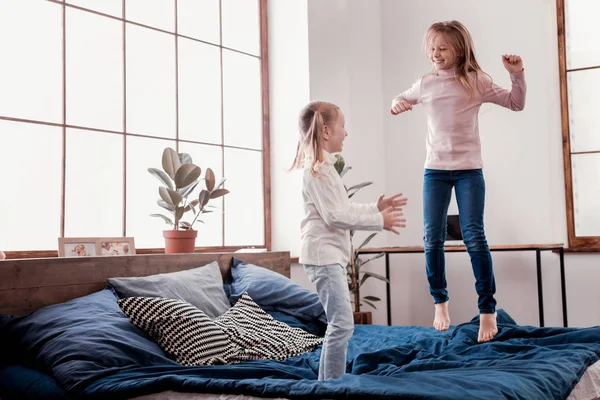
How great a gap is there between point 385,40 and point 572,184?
1.72 meters

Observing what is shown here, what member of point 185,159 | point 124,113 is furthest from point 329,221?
point 124,113

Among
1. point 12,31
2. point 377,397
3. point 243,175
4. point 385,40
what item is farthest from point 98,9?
point 377,397

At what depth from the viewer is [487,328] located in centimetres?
250

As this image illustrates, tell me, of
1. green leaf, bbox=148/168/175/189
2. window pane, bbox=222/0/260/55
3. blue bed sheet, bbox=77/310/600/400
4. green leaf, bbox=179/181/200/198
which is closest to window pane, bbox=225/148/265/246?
window pane, bbox=222/0/260/55

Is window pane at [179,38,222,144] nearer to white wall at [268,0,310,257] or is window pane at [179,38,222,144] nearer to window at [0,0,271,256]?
window at [0,0,271,256]

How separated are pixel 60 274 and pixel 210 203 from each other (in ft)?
4.93

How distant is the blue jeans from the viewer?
8.02 ft

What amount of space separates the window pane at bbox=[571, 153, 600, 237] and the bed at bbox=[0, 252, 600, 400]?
1.60 metres

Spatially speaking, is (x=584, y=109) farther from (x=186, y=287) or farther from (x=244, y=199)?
(x=186, y=287)

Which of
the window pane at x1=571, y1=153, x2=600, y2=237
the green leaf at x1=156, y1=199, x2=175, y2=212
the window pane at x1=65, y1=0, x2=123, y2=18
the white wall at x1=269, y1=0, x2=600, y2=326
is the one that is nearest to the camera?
the green leaf at x1=156, y1=199, x2=175, y2=212

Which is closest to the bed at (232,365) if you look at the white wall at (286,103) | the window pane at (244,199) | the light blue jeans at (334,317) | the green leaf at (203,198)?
the light blue jeans at (334,317)

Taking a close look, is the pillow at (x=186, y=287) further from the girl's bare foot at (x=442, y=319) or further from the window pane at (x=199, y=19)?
the window pane at (x=199, y=19)

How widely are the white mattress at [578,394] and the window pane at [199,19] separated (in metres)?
2.73

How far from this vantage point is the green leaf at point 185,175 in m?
→ 3.22
